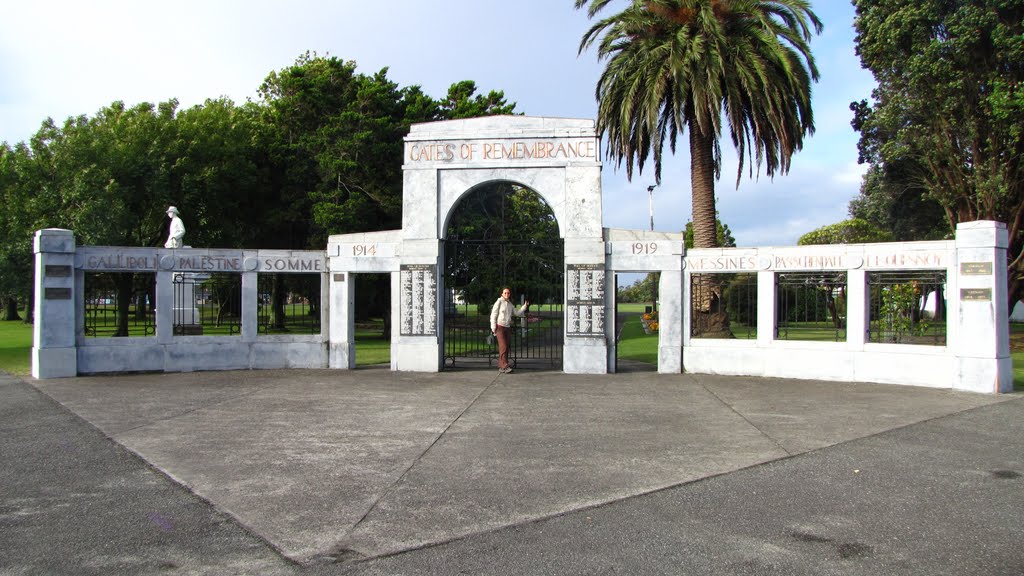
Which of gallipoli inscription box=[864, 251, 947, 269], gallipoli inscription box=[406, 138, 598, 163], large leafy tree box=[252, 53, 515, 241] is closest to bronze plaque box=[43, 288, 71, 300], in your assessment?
gallipoli inscription box=[406, 138, 598, 163]

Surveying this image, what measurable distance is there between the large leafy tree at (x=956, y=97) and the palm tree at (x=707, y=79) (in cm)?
419

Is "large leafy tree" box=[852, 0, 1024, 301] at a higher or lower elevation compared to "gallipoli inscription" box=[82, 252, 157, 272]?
higher

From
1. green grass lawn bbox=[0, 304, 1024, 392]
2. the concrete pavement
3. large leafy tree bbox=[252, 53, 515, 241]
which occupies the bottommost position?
the concrete pavement

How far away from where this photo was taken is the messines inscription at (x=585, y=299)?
46.5 feet

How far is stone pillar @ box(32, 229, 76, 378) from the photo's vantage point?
44.8 feet

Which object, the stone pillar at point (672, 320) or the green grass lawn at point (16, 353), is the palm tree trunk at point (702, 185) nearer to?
the stone pillar at point (672, 320)

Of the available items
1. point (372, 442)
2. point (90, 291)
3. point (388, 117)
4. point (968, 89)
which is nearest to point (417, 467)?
point (372, 442)

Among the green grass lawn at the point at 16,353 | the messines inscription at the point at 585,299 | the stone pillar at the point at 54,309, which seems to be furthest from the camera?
the green grass lawn at the point at 16,353

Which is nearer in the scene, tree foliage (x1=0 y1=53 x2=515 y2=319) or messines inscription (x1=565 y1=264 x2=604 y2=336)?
messines inscription (x1=565 y1=264 x2=604 y2=336)

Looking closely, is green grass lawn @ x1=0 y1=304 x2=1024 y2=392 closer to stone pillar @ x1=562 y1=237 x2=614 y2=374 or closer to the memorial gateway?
the memorial gateway

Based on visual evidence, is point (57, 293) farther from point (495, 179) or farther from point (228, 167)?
point (228, 167)

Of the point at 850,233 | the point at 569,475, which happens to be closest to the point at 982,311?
the point at 569,475

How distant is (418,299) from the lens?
14523 millimetres

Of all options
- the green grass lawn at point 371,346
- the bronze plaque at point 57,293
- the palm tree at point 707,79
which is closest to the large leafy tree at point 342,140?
the green grass lawn at point 371,346
